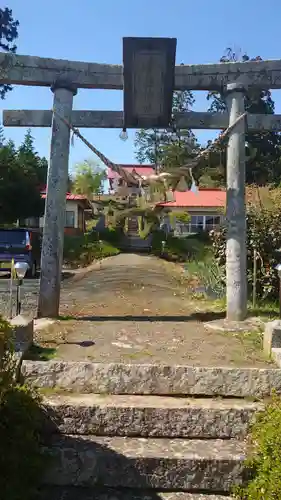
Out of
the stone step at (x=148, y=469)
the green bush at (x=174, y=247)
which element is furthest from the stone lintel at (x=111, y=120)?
the green bush at (x=174, y=247)

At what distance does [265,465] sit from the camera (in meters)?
3.56

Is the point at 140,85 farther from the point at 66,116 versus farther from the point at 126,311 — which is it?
the point at 126,311

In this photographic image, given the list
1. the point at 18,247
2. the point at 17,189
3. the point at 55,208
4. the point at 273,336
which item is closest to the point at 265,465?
the point at 273,336

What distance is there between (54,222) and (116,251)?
53.7 feet

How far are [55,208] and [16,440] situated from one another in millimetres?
4061

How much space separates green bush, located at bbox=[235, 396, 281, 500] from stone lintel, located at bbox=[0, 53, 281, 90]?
5.02 m

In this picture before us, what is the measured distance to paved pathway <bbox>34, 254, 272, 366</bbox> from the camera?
5.28 meters

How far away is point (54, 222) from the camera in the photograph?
7.07 m

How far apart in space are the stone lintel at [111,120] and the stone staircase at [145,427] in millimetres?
3971

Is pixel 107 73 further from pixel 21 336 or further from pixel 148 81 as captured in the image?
pixel 21 336

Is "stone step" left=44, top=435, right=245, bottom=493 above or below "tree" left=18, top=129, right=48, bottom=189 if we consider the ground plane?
below

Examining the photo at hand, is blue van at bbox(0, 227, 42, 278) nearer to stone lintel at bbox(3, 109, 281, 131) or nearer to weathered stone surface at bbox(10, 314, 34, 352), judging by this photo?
stone lintel at bbox(3, 109, 281, 131)

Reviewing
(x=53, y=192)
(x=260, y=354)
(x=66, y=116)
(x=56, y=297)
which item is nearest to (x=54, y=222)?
(x=53, y=192)

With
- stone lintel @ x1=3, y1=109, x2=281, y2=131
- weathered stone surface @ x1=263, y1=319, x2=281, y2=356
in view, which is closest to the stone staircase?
weathered stone surface @ x1=263, y1=319, x2=281, y2=356
